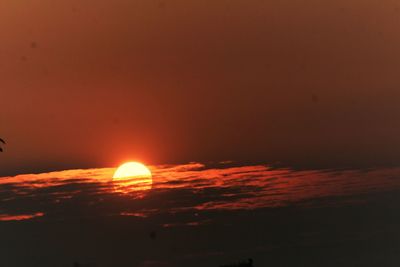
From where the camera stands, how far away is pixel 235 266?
179m
